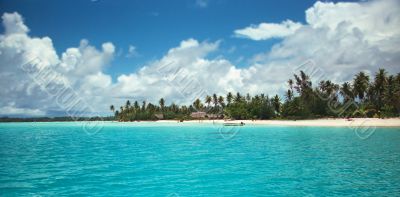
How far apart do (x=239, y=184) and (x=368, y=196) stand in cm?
576

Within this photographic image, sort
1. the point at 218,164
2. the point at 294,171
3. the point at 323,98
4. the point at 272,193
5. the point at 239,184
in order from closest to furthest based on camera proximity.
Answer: the point at 272,193 → the point at 239,184 → the point at 294,171 → the point at 218,164 → the point at 323,98

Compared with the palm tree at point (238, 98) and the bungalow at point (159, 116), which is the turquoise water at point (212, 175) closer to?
the palm tree at point (238, 98)

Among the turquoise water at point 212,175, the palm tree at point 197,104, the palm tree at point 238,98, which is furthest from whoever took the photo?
the palm tree at point 197,104

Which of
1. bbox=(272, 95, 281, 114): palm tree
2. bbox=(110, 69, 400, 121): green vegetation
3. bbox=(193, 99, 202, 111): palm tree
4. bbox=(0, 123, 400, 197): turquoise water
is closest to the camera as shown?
bbox=(0, 123, 400, 197): turquoise water

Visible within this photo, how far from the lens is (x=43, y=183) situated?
17.4 meters

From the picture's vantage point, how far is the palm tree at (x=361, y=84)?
92188mm

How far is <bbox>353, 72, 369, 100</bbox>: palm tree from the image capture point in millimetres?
92188

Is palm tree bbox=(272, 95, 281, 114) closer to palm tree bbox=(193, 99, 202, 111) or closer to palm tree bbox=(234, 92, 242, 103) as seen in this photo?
palm tree bbox=(234, 92, 242, 103)

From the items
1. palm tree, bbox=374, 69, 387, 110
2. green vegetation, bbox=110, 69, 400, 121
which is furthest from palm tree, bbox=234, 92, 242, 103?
palm tree, bbox=374, 69, 387, 110

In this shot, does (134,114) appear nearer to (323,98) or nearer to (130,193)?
(323,98)

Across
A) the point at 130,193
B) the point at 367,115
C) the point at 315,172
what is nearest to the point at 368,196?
the point at 315,172

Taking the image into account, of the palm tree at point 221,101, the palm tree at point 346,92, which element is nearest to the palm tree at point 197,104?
the palm tree at point 221,101

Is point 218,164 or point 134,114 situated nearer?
point 218,164

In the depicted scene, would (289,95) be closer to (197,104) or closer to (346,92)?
(346,92)
